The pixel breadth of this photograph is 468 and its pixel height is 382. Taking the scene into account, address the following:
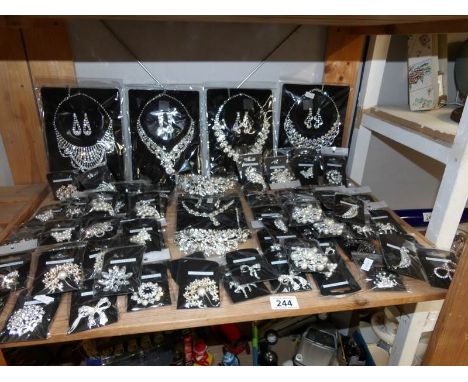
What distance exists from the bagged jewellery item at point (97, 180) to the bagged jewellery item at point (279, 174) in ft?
1.44

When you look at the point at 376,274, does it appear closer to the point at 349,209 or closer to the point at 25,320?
the point at 349,209

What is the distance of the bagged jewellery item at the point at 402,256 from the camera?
681 millimetres

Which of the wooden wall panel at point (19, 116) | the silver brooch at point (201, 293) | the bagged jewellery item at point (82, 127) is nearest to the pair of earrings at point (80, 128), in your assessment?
the bagged jewellery item at point (82, 127)

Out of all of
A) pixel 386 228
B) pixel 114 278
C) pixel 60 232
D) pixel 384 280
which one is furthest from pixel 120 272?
pixel 386 228

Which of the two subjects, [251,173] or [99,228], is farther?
[251,173]

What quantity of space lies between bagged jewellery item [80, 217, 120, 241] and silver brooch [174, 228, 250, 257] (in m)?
0.15

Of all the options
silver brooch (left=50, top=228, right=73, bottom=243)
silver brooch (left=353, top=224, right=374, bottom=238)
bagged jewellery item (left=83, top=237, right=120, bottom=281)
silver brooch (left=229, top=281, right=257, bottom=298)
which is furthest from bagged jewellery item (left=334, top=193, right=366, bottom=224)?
silver brooch (left=50, top=228, right=73, bottom=243)

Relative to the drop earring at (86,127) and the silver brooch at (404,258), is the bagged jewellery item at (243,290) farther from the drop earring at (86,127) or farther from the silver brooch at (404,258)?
the drop earring at (86,127)

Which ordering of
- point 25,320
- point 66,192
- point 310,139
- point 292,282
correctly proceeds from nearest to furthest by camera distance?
1. point 25,320
2. point 292,282
3. point 66,192
4. point 310,139

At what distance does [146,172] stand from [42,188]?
0.98 ft

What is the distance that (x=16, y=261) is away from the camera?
667 millimetres

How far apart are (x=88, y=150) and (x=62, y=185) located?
0.12 metres

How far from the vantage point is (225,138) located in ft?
3.13

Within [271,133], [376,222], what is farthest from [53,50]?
[376,222]
